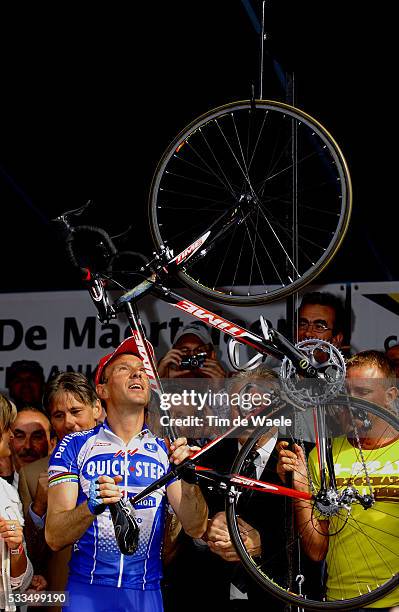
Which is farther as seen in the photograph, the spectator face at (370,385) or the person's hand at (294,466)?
the spectator face at (370,385)

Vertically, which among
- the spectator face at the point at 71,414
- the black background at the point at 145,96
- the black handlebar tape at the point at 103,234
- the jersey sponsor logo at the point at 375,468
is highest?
the black background at the point at 145,96

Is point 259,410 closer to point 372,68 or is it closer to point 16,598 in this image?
point 16,598

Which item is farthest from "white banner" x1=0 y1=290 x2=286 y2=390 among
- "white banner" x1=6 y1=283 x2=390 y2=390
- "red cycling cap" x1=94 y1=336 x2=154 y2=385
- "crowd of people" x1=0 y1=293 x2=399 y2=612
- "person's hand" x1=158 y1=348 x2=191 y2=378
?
"red cycling cap" x1=94 y1=336 x2=154 y2=385

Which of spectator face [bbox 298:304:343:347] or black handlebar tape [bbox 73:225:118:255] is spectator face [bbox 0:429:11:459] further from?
spectator face [bbox 298:304:343:347]

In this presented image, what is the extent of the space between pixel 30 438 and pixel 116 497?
1.58m

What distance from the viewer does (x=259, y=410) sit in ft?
14.0

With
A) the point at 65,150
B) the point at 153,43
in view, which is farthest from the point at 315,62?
the point at 65,150

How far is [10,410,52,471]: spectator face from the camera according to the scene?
543 cm

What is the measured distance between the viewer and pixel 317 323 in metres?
5.21

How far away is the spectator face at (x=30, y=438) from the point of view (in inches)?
214

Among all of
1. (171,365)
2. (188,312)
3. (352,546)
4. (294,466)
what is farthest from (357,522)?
(171,365)

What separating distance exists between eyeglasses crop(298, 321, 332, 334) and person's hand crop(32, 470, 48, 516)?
5.30ft

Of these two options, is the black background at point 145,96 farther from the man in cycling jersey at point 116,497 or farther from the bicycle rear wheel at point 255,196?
the man in cycling jersey at point 116,497

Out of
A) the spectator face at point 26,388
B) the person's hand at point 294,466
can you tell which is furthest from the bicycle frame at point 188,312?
the spectator face at point 26,388
